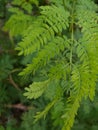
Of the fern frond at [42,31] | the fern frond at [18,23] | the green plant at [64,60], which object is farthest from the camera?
the fern frond at [18,23]

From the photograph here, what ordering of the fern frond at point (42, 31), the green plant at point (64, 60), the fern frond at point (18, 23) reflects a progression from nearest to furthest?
the green plant at point (64, 60), the fern frond at point (42, 31), the fern frond at point (18, 23)

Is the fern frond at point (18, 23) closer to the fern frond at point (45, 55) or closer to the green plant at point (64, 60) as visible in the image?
the green plant at point (64, 60)

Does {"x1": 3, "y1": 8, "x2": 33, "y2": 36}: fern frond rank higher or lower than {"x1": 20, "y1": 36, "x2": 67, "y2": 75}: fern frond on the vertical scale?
higher

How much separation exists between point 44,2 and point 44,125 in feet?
3.44

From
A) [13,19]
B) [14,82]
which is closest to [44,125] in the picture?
[14,82]

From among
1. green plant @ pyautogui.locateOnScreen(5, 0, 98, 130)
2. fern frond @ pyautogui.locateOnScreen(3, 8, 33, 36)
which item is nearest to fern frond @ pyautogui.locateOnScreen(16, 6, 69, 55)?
green plant @ pyautogui.locateOnScreen(5, 0, 98, 130)

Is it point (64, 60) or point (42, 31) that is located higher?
point (42, 31)

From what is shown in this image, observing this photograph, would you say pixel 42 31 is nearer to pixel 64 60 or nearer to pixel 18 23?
pixel 64 60

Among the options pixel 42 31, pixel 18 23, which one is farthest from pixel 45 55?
pixel 18 23

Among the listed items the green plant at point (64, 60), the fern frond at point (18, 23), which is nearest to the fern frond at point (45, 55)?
the green plant at point (64, 60)

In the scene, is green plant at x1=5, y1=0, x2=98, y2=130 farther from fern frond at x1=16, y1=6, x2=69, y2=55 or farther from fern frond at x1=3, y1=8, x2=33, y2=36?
fern frond at x1=3, y1=8, x2=33, y2=36

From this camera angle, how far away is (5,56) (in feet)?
7.97

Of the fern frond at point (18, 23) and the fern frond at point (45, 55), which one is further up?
the fern frond at point (18, 23)

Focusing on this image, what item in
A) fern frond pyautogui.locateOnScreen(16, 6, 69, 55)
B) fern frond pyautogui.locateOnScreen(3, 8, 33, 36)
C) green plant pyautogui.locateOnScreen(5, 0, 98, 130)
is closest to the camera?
green plant pyautogui.locateOnScreen(5, 0, 98, 130)
